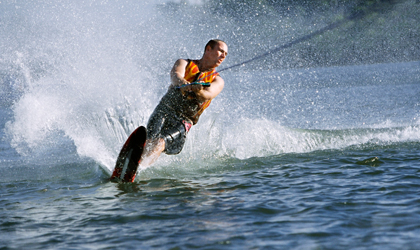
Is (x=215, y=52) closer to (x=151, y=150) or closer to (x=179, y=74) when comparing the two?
(x=179, y=74)

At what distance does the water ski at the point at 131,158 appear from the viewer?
16.1 ft

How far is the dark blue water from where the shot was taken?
127 inches

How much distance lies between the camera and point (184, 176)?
5.23 metres

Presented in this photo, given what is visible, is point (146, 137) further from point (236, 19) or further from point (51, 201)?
point (236, 19)

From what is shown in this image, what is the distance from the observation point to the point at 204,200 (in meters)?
4.11

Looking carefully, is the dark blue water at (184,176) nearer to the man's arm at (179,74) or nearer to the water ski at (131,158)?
the water ski at (131,158)

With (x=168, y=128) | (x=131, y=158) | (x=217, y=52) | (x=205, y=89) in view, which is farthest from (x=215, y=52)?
(x=131, y=158)

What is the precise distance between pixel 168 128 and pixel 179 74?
697mm

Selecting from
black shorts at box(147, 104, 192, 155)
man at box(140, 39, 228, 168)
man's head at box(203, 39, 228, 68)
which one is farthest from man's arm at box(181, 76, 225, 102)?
black shorts at box(147, 104, 192, 155)

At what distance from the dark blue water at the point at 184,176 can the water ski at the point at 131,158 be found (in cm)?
14

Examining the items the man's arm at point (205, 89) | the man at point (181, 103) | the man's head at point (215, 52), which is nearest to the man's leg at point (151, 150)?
the man at point (181, 103)

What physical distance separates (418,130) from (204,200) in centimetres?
482

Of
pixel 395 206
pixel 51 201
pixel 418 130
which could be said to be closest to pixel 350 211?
pixel 395 206

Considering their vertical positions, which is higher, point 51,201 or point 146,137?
point 146,137
